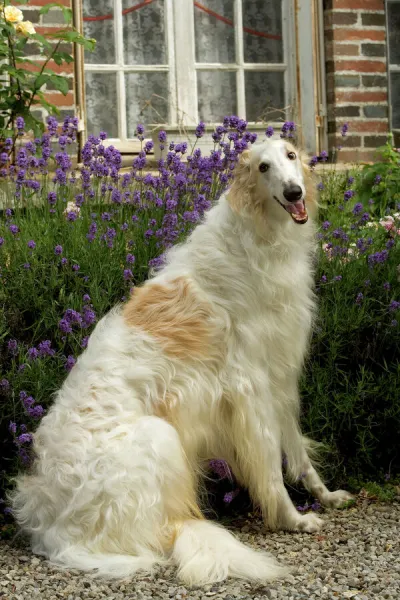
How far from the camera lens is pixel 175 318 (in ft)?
10.6

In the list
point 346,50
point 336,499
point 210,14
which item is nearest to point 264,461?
point 336,499

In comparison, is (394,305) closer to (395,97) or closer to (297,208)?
(297,208)

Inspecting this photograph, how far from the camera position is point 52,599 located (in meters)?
2.73

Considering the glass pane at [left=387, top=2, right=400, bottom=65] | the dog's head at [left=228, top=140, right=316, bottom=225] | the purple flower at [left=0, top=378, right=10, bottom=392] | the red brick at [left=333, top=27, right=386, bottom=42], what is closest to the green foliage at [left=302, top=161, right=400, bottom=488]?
the dog's head at [left=228, top=140, right=316, bottom=225]

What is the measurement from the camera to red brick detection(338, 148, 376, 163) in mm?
6941

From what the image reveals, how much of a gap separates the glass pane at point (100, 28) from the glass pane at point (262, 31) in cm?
107

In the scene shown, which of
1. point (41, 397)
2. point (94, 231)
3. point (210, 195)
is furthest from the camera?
point (210, 195)

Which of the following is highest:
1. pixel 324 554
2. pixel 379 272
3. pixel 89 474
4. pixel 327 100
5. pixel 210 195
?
pixel 327 100

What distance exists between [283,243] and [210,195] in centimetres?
138

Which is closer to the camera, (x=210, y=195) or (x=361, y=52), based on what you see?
(x=210, y=195)

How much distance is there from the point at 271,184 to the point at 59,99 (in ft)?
11.2

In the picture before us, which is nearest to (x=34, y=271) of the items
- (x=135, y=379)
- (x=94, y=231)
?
(x=94, y=231)

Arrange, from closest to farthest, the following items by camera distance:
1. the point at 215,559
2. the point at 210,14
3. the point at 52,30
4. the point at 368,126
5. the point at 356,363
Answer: the point at 215,559
the point at 356,363
the point at 52,30
the point at 210,14
the point at 368,126

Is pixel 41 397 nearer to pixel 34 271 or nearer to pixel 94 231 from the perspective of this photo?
pixel 34 271
